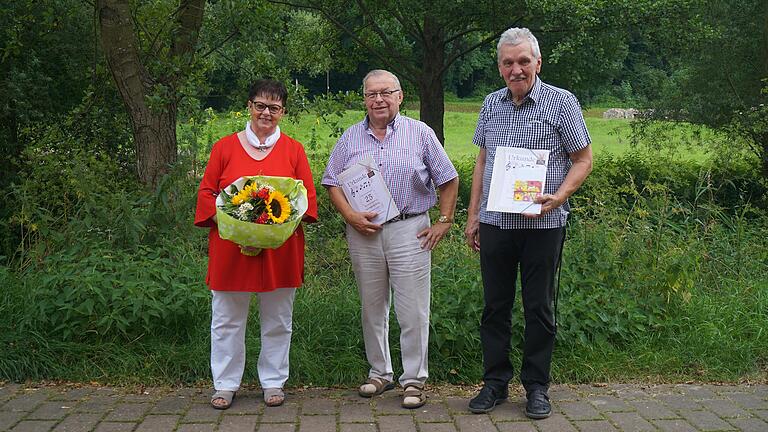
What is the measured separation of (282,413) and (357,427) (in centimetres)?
46

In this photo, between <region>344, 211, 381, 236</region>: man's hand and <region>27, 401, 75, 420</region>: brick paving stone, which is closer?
<region>27, 401, 75, 420</region>: brick paving stone

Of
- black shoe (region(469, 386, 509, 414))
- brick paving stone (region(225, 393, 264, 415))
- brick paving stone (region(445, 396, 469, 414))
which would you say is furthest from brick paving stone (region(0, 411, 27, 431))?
black shoe (region(469, 386, 509, 414))

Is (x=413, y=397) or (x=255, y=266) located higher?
(x=255, y=266)

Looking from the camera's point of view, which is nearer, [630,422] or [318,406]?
[630,422]

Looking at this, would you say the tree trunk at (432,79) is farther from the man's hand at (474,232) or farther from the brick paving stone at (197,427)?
the brick paving stone at (197,427)

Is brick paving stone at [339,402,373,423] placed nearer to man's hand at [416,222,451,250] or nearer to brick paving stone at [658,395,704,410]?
man's hand at [416,222,451,250]

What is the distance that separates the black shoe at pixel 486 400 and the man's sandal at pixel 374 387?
545mm

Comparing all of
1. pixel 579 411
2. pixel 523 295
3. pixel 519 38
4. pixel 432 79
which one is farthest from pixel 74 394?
pixel 432 79

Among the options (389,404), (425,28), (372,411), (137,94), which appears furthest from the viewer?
(425,28)

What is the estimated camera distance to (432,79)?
18.2 metres

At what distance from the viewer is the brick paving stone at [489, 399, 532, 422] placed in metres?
4.58

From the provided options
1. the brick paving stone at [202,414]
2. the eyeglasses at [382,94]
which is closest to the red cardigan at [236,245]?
the eyeglasses at [382,94]

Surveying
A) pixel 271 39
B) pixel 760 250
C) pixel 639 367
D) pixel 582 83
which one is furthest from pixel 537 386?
pixel 582 83

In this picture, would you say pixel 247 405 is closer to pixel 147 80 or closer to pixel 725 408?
pixel 725 408
